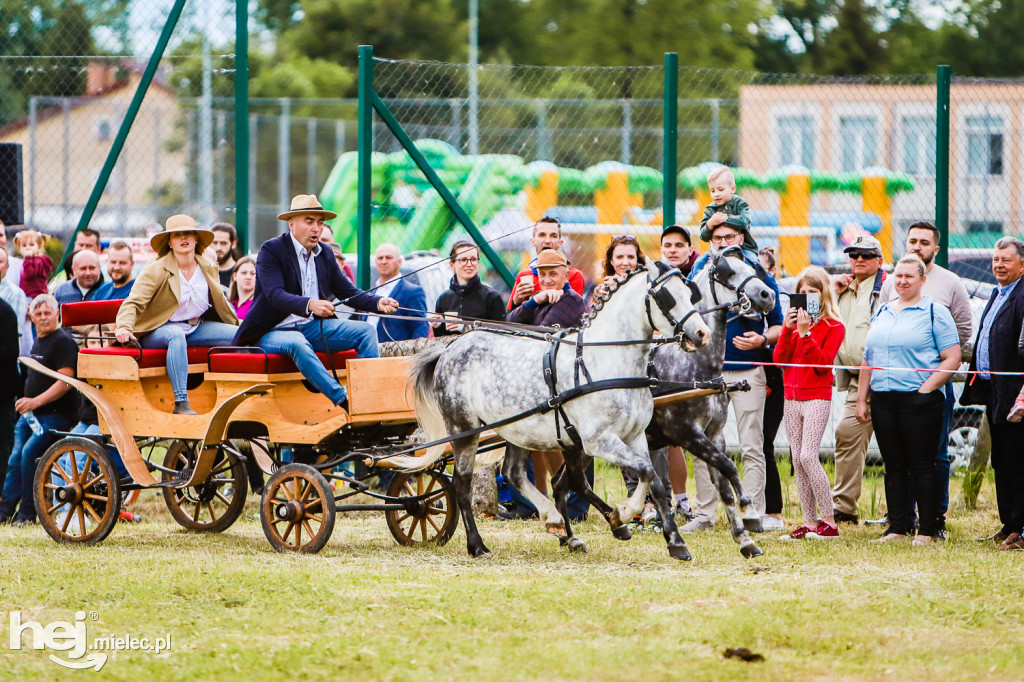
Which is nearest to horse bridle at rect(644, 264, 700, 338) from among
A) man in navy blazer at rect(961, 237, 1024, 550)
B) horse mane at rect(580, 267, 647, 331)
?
horse mane at rect(580, 267, 647, 331)

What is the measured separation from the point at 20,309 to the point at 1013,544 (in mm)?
7823

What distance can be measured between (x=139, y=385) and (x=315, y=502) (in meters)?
1.53

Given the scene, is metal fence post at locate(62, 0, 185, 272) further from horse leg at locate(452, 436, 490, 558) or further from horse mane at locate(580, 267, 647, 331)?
horse mane at locate(580, 267, 647, 331)

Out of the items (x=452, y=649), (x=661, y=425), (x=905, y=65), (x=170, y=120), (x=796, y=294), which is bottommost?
(x=452, y=649)

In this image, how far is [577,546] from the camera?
323 inches

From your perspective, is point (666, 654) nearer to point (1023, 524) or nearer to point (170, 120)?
point (1023, 524)

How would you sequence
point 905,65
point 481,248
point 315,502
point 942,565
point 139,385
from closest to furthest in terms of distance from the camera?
point 942,565 → point 315,502 → point 139,385 → point 481,248 → point 905,65

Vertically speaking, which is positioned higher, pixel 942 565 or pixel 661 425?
pixel 661 425

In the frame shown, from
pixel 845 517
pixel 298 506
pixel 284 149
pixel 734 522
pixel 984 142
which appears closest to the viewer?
pixel 734 522

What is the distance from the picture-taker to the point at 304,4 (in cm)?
4228

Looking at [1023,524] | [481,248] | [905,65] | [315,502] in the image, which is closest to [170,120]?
[481,248]

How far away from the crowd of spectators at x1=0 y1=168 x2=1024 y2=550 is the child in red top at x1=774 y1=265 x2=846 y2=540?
0.4 inches

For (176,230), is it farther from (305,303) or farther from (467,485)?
(467,485)

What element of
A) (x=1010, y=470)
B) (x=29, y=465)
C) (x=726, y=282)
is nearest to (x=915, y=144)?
(x=1010, y=470)
